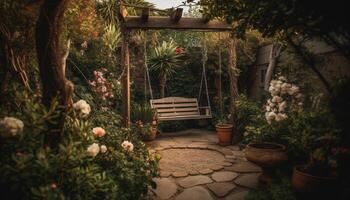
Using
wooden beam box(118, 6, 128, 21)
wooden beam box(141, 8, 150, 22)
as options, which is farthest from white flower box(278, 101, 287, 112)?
wooden beam box(118, 6, 128, 21)

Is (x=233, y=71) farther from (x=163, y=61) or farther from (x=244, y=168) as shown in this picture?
(x=244, y=168)

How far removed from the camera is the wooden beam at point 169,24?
5.14 metres

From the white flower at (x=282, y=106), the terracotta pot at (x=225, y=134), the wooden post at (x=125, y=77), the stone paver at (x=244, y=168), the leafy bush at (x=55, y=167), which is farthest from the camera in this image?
the terracotta pot at (x=225, y=134)

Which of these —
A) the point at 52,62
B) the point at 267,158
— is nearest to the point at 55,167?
the point at 52,62

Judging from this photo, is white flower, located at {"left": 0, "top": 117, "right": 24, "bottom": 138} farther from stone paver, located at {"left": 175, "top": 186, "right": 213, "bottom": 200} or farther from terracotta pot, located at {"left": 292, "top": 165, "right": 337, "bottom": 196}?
terracotta pot, located at {"left": 292, "top": 165, "right": 337, "bottom": 196}

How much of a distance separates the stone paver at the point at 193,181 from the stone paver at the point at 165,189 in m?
0.14

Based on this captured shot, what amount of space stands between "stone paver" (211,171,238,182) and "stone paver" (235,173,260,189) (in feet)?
0.32

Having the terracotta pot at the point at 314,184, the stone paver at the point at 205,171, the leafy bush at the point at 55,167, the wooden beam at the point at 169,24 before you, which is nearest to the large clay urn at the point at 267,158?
the terracotta pot at the point at 314,184

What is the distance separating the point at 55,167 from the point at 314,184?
7.50 ft

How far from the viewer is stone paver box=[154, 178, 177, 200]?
3344mm

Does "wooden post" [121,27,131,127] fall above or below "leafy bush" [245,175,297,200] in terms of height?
above

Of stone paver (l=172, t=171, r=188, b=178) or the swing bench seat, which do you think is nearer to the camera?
stone paver (l=172, t=171, r=188, b=178)

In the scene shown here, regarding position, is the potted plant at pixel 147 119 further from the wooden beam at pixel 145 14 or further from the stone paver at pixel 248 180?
the stone paver at pixel 248 180

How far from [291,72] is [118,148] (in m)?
3.05
